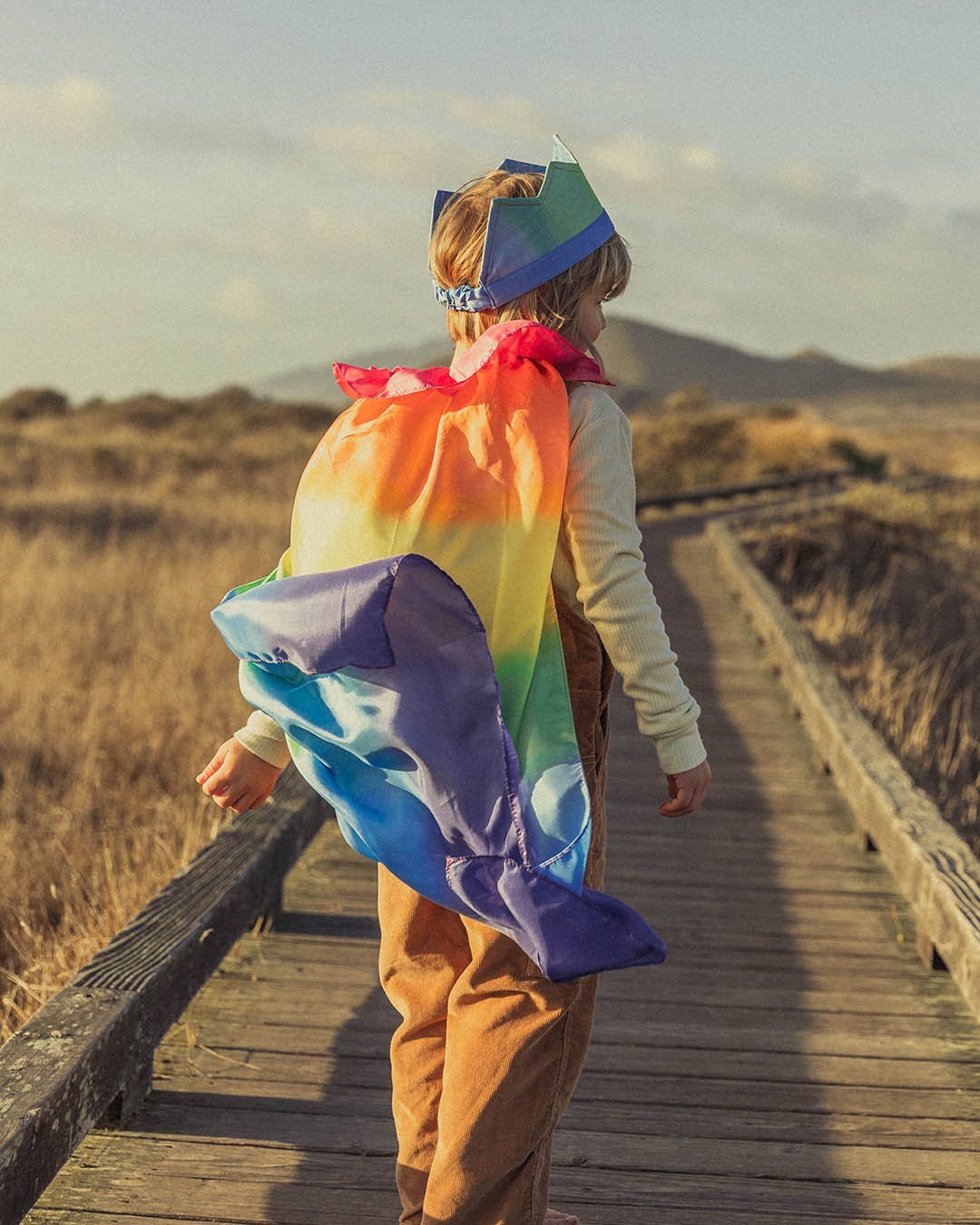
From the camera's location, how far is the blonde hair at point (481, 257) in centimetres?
198

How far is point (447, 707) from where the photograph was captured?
1.80 meters

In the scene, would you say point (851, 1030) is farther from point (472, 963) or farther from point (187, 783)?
point (187, 783)

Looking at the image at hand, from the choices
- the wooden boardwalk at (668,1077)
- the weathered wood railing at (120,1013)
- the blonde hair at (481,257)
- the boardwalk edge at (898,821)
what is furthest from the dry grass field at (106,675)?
the boardwalk edge at (898,821)

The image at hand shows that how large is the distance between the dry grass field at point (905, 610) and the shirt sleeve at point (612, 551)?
4162 millimetres

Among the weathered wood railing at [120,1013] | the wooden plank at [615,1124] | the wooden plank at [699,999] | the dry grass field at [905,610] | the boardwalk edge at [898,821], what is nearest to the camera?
the weathered wood railing at [120,1013]

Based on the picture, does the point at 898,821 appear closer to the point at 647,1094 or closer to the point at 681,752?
the point at 647,1094

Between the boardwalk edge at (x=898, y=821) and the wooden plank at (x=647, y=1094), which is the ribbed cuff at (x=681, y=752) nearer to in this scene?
the wooden plank at (x=647, y=1094)

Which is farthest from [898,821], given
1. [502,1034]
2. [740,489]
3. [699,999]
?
[740,489]

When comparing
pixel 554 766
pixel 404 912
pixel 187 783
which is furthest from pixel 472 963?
pixel 187 783

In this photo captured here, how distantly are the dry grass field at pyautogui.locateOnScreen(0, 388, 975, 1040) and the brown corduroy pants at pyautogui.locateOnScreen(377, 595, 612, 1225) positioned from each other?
59.3 inches

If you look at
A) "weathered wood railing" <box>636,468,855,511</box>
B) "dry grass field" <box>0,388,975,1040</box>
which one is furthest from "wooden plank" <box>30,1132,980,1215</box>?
"weathered wood railing" <box>636,468,855,511</box>

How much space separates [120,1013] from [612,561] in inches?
53.6

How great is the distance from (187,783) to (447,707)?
4903 millimetres

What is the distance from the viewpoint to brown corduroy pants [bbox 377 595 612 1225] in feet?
6.45
